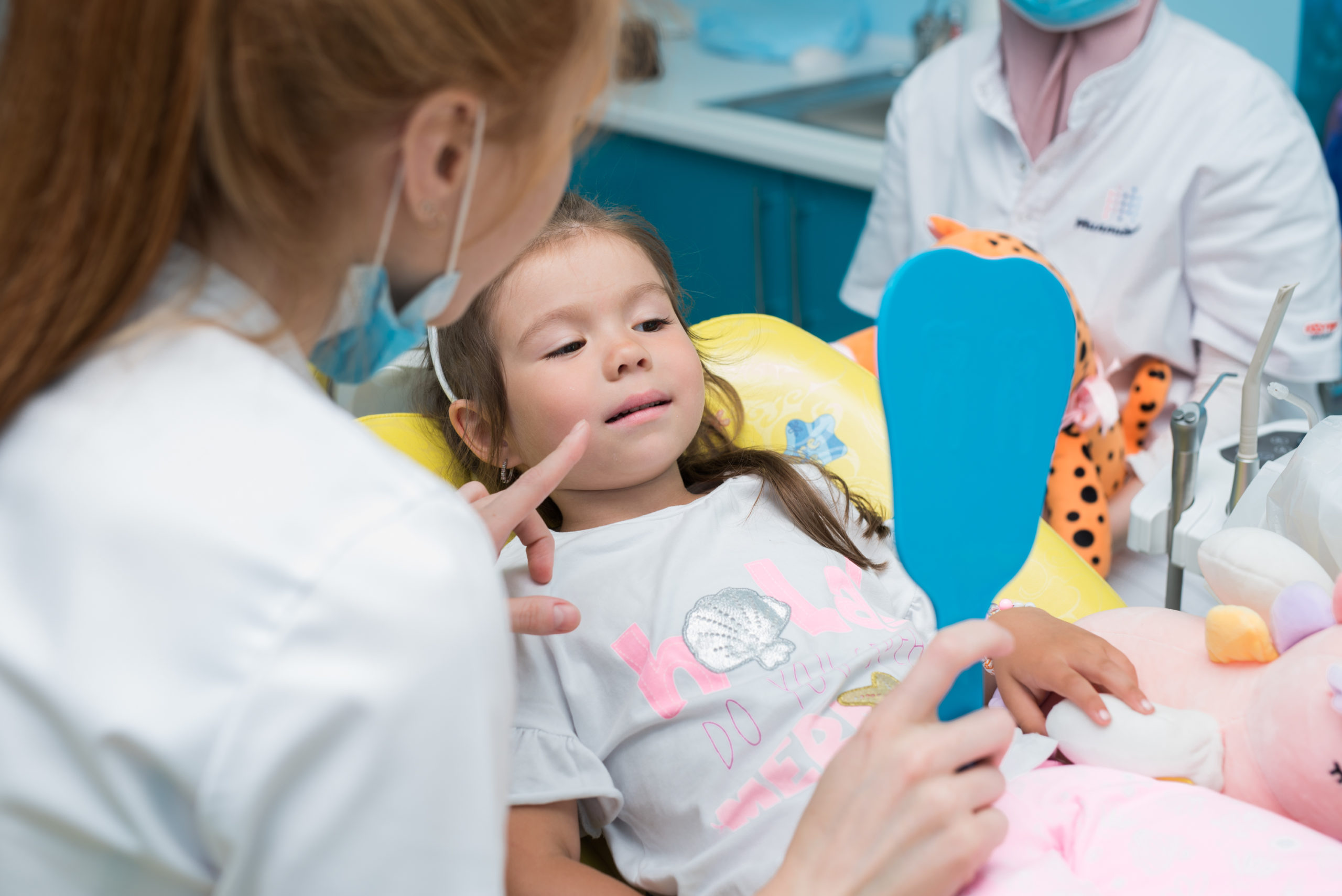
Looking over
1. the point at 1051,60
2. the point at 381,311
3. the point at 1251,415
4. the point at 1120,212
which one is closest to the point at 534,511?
the point at 381,311

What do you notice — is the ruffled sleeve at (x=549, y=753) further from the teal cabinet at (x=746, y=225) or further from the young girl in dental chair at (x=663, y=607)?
the teal cabinet at (x=746, y=225)

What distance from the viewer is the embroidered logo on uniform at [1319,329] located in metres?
1.70

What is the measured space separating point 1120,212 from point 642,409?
104cm

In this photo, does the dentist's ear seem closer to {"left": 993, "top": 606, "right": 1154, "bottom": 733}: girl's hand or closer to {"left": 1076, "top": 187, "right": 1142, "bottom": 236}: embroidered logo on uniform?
{"left": 993, "top": 606, "right": 1154, "bottom": 733}: girl's hand

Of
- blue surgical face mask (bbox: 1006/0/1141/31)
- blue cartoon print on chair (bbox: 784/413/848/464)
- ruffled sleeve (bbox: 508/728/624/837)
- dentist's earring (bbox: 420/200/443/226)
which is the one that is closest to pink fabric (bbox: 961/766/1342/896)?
ruffled sleeve (bbox: 508/728/624/837)

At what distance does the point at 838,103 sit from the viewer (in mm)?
2986

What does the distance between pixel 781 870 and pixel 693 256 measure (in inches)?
92.3

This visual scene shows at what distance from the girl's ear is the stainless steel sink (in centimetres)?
176

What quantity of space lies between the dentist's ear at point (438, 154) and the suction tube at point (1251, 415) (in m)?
0.75

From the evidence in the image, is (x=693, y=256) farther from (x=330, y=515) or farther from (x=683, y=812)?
(x=330, y=515)

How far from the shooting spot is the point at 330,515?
458 mm

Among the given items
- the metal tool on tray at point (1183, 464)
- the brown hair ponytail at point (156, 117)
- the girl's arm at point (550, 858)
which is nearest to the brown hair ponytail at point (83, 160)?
the brown hair ponytail at point (156, 117)

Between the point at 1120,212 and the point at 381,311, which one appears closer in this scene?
the point at 381,311

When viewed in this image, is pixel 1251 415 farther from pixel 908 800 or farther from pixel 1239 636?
pixel 908 800
